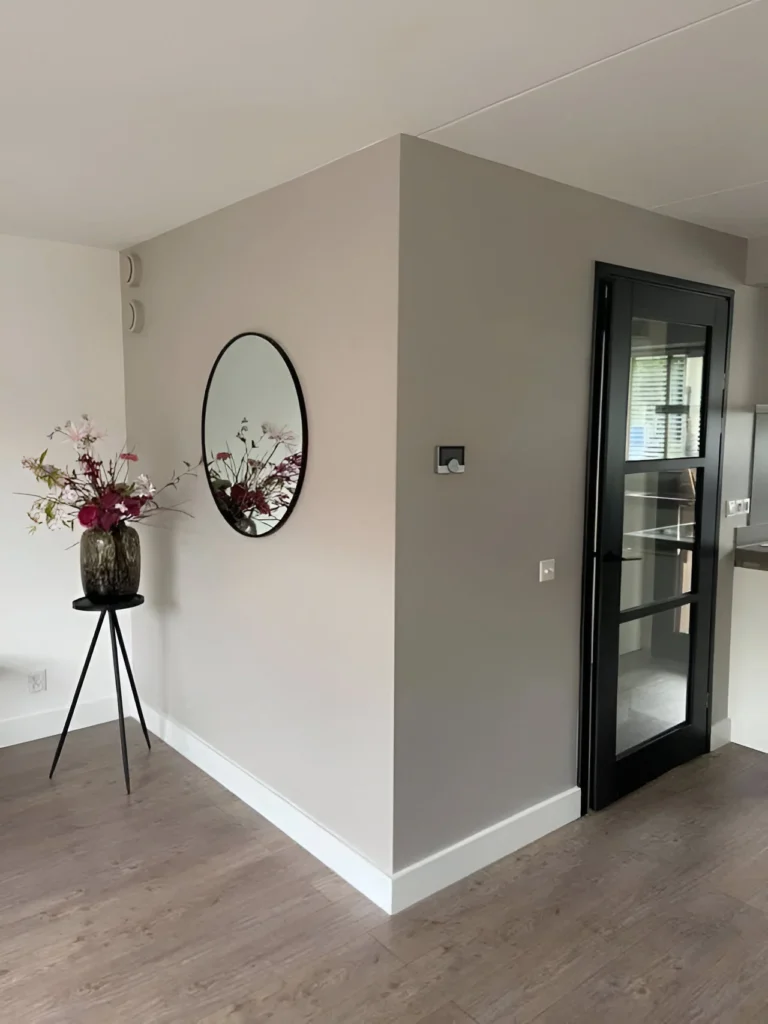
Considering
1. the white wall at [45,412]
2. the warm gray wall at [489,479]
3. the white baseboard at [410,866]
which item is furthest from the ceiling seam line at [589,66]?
the white baseboard at [410,866]

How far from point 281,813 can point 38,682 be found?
1.59m

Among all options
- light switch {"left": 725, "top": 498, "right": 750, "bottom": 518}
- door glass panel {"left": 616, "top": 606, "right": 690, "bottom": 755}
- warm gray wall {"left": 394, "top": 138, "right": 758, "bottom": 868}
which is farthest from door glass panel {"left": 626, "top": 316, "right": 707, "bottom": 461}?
door glass panel {"left": 616, "top": 606, "right": 690, "bottom": 755}

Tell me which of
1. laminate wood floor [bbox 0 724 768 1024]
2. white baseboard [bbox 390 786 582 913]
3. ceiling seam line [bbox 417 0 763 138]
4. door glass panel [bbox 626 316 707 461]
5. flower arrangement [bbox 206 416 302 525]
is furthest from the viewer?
door glass panel [bbox 626 316 707 461]

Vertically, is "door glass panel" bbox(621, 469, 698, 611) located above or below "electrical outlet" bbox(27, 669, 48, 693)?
above

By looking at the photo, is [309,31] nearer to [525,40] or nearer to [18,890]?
[525,40]

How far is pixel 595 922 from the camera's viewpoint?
2459mm

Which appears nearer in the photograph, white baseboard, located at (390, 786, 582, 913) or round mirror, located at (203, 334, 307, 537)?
white baseboard, located at (390, 786, 582, 913)


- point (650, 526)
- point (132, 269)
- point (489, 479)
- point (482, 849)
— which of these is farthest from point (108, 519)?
point (650, 526)

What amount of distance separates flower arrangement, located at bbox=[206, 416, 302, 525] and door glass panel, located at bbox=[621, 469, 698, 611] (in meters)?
1.35

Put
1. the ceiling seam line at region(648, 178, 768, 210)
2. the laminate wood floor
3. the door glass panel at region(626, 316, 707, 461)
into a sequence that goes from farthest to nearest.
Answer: the door glass panel at region(626, 316, 707, 461) → the ceiling seam line at region(648, 178, 768, 210) → the laminate wood floor

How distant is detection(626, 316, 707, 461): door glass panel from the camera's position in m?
3.09

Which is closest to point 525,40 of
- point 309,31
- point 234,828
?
point 309,31

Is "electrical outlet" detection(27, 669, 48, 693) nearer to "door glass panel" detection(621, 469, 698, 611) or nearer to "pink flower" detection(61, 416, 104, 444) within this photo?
"pink flower" detection(61, 416, 104, 444)

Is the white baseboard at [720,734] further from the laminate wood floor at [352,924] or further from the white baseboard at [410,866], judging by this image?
the white baseboard at [410,866]
